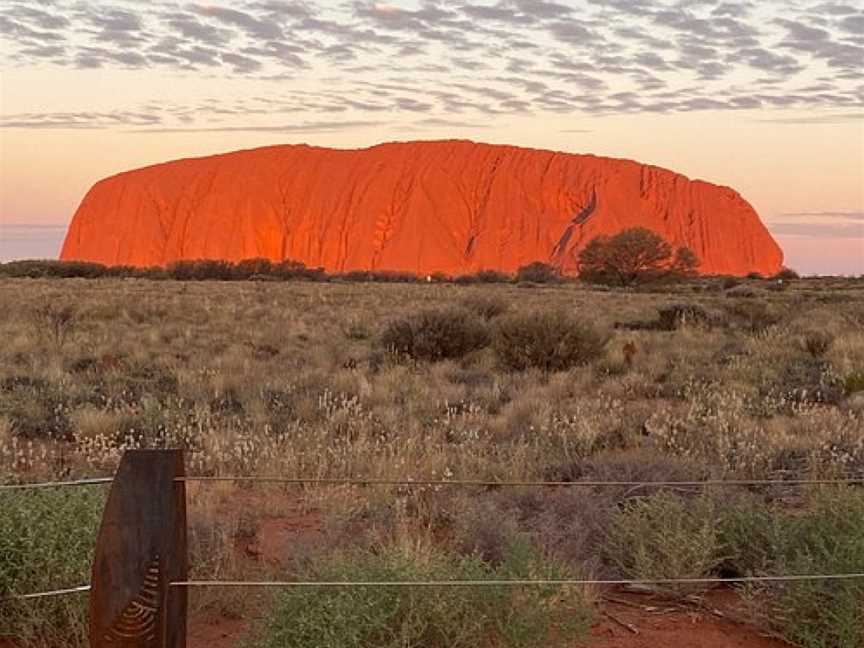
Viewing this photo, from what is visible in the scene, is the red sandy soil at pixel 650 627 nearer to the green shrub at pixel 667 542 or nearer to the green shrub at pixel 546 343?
the green shrub at pixel 667 542

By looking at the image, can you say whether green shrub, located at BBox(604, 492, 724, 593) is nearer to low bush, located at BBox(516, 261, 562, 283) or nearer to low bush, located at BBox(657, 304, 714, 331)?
low bush, located at BBox(657, 304, 714, 331)

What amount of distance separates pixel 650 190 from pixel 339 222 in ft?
128

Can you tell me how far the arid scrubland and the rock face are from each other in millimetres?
89281

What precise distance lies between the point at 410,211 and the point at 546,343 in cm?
10285

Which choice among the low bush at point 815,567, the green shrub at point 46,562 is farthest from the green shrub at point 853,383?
the green shrub at point 46,562

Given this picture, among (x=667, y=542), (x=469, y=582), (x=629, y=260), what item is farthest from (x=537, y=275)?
(x=469, y=582)

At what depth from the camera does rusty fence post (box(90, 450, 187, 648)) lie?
3270 millimetres

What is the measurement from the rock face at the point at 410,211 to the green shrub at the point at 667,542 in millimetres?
99378

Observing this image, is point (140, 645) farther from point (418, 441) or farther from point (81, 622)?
point (418, 441)

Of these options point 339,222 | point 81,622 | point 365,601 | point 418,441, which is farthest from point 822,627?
point 339,222

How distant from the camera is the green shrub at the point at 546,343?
14359 millimetres

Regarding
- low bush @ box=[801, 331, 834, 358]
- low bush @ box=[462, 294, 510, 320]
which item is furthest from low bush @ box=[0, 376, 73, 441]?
low bush @ box=[801, 331, 834, 358]

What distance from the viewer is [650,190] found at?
126062 mm

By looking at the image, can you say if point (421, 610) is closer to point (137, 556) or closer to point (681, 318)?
point (137, 556)
